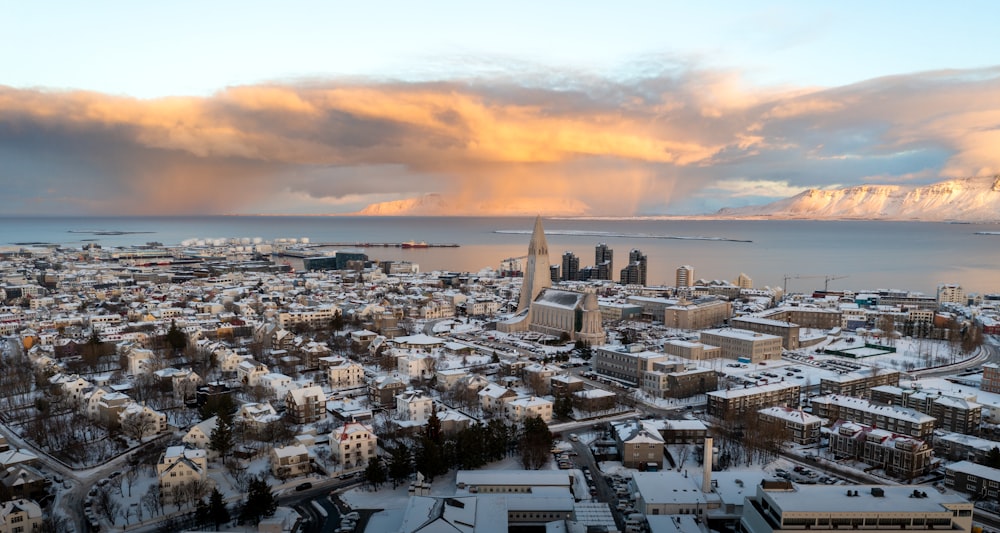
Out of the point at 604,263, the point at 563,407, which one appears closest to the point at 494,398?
the point at 563,407

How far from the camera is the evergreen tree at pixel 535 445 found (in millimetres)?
Result: 14008

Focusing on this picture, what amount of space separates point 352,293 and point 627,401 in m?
24.3

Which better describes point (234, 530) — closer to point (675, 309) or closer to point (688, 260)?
point (675, 309)

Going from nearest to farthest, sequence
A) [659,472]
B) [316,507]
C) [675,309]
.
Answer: [316,507] → [659,472] → [675,309]

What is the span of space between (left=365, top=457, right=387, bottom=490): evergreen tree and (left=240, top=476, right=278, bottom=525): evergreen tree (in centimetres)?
188

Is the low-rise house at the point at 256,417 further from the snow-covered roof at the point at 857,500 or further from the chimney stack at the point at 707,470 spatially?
the snow-covered roof at the point at 857,500

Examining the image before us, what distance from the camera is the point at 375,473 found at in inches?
510

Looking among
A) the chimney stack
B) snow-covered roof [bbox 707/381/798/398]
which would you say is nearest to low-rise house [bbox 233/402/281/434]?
the chimney stack

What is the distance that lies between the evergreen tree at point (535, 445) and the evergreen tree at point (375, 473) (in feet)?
9.58

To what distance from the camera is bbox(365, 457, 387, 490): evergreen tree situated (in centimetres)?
1295

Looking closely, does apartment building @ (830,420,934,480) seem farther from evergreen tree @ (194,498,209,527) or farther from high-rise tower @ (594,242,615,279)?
high-rise tower @ (594,242,615,279)

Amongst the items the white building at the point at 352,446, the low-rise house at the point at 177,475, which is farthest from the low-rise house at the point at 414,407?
the low-rise house at the point at 177,475

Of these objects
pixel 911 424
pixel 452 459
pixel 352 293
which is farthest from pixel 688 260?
pixel 452 459

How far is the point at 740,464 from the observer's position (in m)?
14.4
